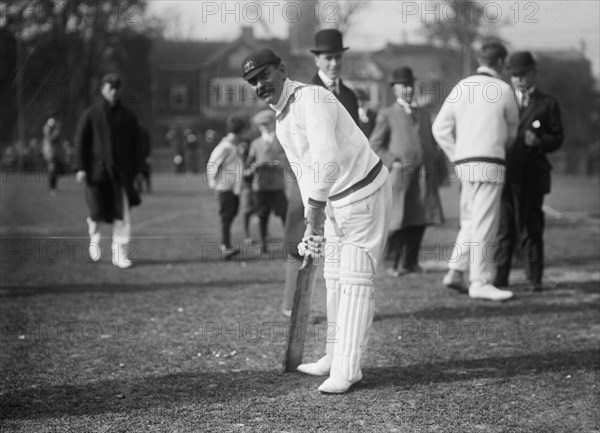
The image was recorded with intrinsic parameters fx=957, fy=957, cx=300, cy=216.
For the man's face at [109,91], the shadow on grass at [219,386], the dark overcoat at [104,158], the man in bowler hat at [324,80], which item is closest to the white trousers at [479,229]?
the man in bowler hat at [324,80]

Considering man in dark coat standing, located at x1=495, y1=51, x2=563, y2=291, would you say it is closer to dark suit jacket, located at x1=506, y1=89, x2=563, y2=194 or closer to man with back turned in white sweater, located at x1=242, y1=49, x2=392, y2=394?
dark suit jacket, located at x1=506, y1=89, x2=563, y2=194

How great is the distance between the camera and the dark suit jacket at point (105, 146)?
1139 cm

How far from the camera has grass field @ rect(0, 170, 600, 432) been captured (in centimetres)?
505

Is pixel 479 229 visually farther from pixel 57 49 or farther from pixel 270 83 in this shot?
pixel 57 49

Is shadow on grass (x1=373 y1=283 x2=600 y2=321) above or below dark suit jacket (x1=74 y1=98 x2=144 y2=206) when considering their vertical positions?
below

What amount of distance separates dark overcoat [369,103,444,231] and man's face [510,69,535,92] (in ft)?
4.72

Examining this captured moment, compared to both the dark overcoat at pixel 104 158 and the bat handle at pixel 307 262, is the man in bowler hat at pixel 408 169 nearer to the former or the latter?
the dark overcoat at pixel 104 158

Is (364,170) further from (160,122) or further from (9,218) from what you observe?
(160,122)

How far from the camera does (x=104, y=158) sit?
449 inches

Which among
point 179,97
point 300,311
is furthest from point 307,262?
point 179,97

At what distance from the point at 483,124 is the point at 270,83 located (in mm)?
3386

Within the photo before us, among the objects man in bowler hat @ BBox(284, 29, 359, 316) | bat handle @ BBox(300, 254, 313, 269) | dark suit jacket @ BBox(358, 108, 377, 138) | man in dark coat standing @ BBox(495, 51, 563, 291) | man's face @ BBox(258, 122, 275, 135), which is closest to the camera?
bat handle @ BBox(300, 254, 313, 269)

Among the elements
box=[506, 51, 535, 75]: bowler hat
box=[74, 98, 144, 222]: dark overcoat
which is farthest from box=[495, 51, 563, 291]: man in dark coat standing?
box=[74, 98, 144, 222]: dark overcoat

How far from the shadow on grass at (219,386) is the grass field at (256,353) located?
13 mm
